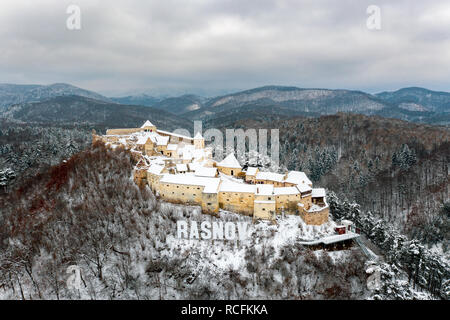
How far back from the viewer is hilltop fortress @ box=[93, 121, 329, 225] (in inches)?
1732

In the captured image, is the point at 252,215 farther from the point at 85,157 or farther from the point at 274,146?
the point at 274,146


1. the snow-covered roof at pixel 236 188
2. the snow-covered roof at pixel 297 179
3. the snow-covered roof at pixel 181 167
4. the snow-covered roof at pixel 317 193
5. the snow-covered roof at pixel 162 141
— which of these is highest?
the snow-covered roof at pixel 162 141

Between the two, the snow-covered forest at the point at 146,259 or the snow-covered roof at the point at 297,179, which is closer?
the snow-covered forest at the point at 146,259

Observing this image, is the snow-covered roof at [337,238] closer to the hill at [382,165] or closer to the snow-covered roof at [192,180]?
the snow-covered roof at [192,180]

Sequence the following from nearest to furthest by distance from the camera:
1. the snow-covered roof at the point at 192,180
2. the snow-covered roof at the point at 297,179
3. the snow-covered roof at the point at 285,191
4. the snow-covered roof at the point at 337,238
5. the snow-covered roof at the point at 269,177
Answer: the snow-covered roof at the point at 337,238 → the snow-covered roof at the point at 285,191 → the snow-covered roof at the point at 192,180 → the snow-covered roof at the point at 297,179 → the snow-covered roof at the point at 269,177

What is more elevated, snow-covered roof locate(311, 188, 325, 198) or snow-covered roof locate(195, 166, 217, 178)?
snow-covered roof locate(195, 166, 217, 178)

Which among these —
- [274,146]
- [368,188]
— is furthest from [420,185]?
[274,146]

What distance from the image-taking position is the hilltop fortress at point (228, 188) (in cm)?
4400

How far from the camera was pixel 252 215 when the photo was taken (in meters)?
44.8

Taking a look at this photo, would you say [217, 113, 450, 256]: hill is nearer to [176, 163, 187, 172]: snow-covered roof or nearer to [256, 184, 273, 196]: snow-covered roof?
[256, 184, 273, 196]: snow-covered roof
